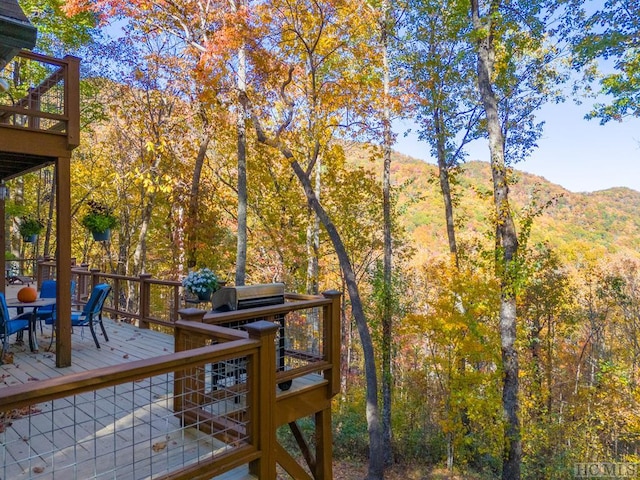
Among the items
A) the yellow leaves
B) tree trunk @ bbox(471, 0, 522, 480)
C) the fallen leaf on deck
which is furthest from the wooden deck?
the yellow leaves

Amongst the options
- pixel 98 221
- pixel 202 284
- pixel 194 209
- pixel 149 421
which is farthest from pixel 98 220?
pixel 149 421

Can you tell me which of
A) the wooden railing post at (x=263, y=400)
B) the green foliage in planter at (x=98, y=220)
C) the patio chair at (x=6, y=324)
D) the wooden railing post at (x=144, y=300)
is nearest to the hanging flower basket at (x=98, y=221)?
the green foliage in planter at (x=98, y=220)

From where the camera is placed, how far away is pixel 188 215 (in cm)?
1250

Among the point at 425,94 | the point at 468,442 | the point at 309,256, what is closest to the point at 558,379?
the point at 468,442

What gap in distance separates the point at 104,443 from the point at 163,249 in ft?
47.0

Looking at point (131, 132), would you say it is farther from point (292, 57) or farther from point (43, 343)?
point (43, 343)

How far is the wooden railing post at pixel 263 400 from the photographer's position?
2727 mm

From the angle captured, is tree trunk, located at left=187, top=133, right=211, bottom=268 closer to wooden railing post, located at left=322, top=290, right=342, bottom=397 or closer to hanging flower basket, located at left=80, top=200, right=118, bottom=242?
hanging flower basket, located at left=80, top=200, right=118, bottom=242

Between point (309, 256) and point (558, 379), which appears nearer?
point (309, 256)

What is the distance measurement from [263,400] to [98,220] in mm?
6544

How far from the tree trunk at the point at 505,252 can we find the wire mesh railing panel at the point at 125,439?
21.7ft

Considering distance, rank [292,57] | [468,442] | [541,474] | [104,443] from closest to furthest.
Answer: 1. [104,443]
2. [292,57]
3. [468,442]
4. [541,474]

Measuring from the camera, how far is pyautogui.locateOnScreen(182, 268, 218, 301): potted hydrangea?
5395mm

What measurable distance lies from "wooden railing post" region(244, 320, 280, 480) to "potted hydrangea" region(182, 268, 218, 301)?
9.23ft
